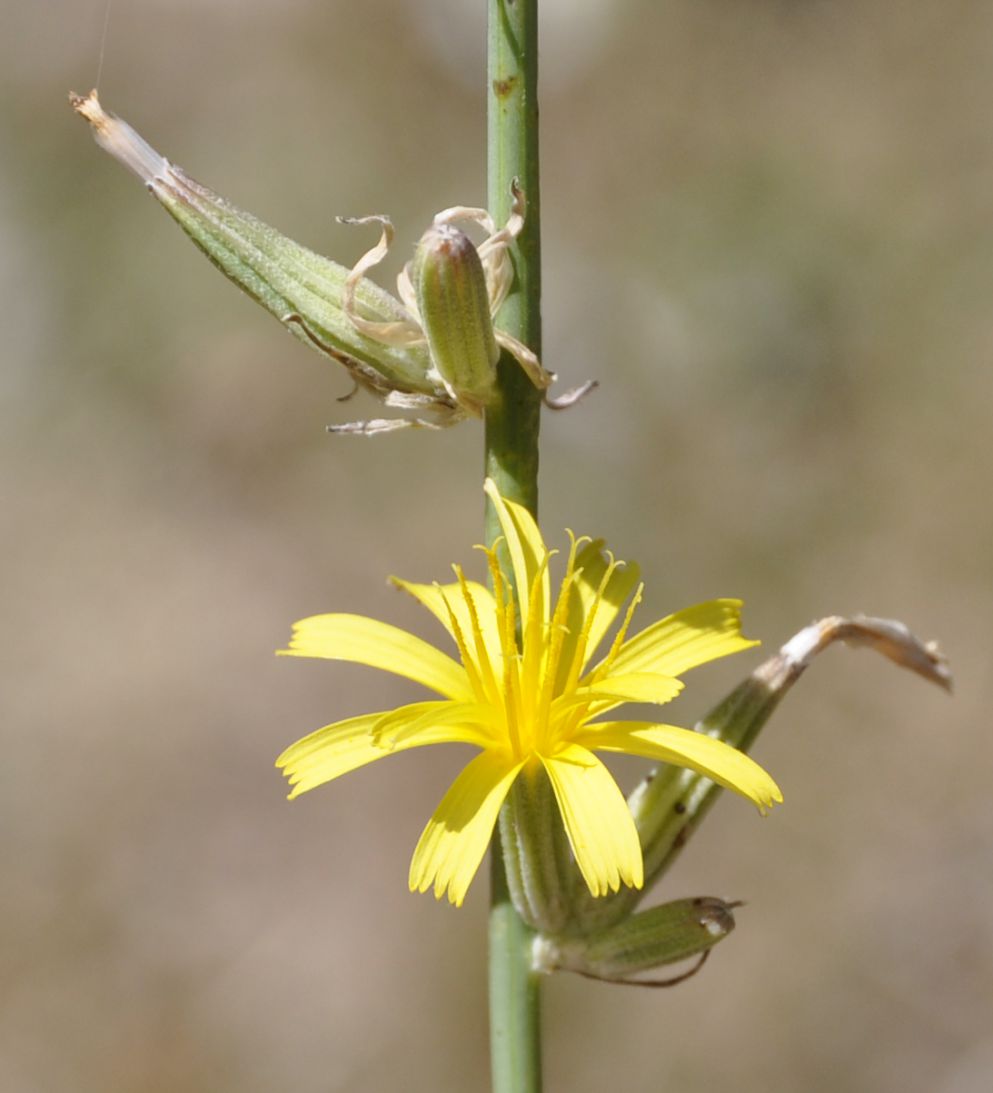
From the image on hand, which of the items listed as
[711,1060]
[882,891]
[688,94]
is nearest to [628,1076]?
[711,1060]

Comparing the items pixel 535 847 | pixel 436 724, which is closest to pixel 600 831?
pixel 535 847

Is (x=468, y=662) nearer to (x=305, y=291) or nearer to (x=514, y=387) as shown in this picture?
(x=514, y=387)

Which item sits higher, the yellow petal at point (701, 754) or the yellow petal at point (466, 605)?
the yellow petal at point (466, 605)

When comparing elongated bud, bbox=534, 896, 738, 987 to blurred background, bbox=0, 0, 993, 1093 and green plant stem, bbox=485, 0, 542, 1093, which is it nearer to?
green plant stem, bbox=485, 0, 542, 1093

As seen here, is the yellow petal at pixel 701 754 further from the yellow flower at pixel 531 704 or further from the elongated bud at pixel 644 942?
the elongated bud at pixel 644 942

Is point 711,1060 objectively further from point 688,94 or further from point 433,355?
point 688,94

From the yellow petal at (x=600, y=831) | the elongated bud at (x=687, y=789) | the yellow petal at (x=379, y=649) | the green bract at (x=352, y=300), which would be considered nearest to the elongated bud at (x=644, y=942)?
the elongated bud at (x=687, y=789)

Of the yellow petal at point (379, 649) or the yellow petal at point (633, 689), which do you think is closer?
the yellow petal at point (633, 689)
